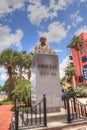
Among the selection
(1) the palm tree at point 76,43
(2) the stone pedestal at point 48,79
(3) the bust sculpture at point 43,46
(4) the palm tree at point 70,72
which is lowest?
(2) the stone pedestal at point 48,79

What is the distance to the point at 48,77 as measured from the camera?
9.12m

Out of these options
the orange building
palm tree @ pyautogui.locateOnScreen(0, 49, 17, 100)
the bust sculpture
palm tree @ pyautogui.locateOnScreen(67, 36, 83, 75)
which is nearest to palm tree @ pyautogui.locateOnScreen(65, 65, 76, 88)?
the orange building

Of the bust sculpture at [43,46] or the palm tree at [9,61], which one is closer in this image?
the bust sculpture at [43,46]

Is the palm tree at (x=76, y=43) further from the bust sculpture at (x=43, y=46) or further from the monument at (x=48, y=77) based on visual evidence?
the monument at (x=48, y=77)

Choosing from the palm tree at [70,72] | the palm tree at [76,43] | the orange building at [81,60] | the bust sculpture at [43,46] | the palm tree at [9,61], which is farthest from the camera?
the orange building at [81,60]

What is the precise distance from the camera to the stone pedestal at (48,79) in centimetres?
883

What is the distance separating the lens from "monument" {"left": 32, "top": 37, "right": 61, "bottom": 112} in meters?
8.84

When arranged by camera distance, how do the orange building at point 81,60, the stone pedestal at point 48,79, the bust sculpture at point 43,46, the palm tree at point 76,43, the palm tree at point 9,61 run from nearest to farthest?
the stone pedestal at point 48,79 → the bust sculpture at point 43,46 → the palm tree at point 9,61 → the palm tree at point 76,43 → the orange building at point 81,60

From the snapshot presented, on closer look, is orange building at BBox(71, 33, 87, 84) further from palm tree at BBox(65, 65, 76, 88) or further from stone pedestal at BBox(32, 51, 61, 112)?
stone pedestal at BBox(32, 51, 61, 112)

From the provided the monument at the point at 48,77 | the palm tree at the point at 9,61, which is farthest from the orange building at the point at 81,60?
the monument at the point at 48,77

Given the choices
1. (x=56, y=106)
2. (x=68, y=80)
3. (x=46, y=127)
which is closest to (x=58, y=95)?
(x=56, y=106)

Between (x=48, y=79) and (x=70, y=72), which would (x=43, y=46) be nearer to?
(x=48, y=79)

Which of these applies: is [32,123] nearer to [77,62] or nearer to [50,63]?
[50,63]

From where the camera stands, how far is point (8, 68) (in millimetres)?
30703
